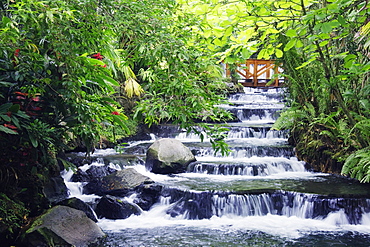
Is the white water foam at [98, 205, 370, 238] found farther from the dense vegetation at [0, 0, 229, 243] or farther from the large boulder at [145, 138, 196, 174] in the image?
the dense vegetation at [0, 0, 229, 243]

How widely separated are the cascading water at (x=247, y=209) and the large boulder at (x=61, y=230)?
31 cm

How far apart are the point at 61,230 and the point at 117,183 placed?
247cm

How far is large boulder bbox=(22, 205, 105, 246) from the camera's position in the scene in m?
4.67

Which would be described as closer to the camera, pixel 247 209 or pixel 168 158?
pixel 247 209

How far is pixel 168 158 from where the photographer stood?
8.59 metres

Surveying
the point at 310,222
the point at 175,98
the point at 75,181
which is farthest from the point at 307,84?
the point at 175,98

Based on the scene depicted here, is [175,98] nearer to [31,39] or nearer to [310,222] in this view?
[31,39]

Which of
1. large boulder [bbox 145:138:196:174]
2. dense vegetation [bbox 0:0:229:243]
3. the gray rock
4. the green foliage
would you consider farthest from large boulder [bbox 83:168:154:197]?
the green foliage

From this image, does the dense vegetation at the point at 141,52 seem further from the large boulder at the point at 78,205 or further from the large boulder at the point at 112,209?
the large boulder at the point at 112,209

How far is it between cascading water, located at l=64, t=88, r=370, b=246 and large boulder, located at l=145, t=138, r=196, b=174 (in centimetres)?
21

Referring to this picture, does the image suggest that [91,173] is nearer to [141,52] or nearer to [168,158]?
[168,158]

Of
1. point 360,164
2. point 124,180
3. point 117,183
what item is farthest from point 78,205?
point 360,164

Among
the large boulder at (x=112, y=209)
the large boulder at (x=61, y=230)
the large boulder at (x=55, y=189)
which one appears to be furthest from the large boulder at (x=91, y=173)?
the large boulder at (x=61, y=230)

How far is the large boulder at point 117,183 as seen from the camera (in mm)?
7156
